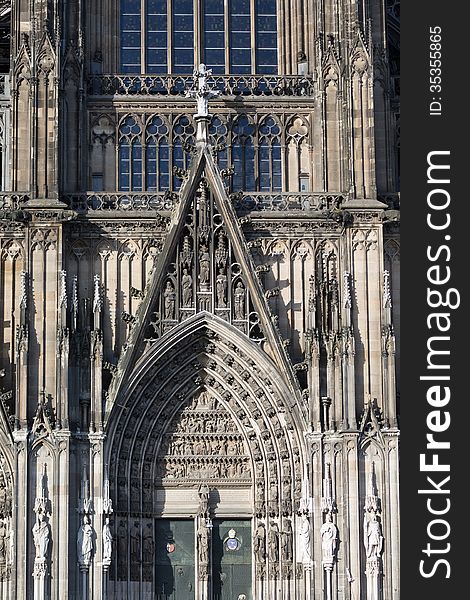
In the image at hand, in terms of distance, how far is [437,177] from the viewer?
125 feet

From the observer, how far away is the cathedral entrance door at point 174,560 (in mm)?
43844

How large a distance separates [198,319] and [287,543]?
17.4 ft

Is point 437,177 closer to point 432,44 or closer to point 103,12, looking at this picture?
point 432,44

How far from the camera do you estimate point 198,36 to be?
152 ft

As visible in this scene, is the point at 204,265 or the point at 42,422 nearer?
the point at 42,422

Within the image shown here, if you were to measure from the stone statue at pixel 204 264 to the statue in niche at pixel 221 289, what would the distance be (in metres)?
0.27

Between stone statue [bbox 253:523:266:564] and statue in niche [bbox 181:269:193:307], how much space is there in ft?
17.2

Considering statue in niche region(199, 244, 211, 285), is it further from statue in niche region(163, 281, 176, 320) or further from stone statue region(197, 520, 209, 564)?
stone statue region(197, 520, 209, 564)

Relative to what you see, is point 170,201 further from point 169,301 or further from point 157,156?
point 169,301

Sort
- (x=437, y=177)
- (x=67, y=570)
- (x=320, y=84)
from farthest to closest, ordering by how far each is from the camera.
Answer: (x=320, y=84)
(x=67, y=570)
(x=437, y=177)

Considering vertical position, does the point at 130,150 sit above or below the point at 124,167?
above

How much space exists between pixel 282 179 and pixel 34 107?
5.89 meters

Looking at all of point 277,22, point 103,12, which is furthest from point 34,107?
point 277,22

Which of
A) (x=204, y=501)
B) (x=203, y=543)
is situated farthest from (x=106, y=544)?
(x=204, y=501)
